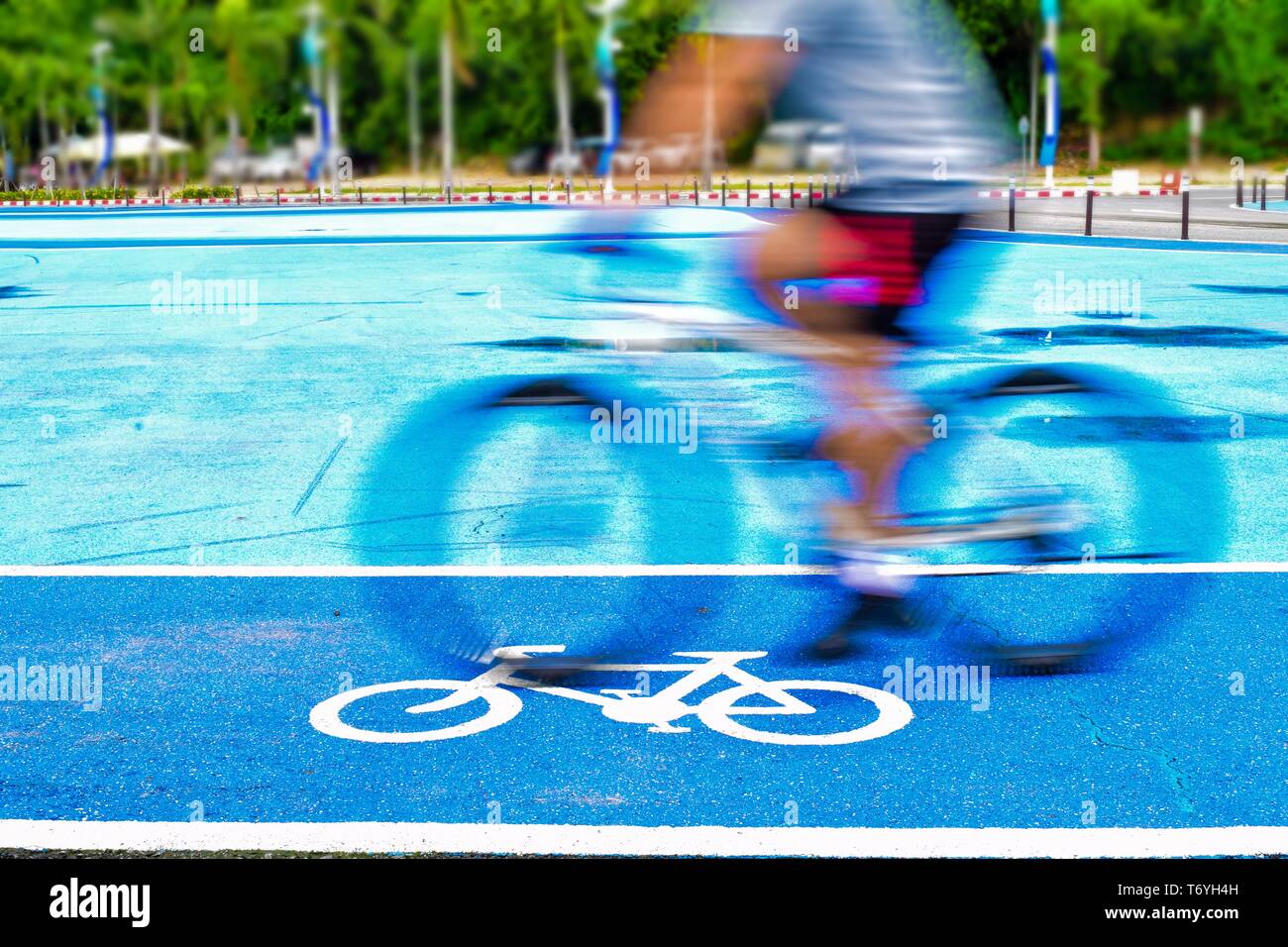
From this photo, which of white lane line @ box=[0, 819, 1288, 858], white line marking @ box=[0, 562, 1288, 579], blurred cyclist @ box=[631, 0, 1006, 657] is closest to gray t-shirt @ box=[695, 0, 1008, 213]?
blurred cyclist @ box=[631, 0, 1006, 657]

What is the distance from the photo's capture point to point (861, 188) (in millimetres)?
4527

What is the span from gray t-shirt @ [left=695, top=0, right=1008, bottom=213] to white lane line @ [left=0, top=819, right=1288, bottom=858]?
183cm

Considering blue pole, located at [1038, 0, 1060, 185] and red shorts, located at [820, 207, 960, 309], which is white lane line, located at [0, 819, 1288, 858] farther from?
blue pole, located at [1038, 0, 1060, 185]

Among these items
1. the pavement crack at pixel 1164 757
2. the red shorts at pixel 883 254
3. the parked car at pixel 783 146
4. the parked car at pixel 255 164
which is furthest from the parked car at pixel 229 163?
the pavement crack at pixel 1164 757

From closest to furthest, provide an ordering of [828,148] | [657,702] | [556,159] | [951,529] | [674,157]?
[556,159], [674,157], [828,148], [657,702], [951,529]

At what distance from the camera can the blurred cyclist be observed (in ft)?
14.4

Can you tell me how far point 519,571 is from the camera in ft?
19.4

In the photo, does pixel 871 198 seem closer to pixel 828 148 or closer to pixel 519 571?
pixel 828 148

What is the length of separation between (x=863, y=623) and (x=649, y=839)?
1.52 metres

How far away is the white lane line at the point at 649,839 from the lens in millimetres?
3531

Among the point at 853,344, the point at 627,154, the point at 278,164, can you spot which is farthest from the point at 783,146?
the point at 278,164

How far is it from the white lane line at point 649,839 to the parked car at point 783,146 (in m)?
1.61

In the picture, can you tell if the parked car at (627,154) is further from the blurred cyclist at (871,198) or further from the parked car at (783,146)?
the blurred cyclist at (871,198)

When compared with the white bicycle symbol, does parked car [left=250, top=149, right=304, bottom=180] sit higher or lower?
higher
